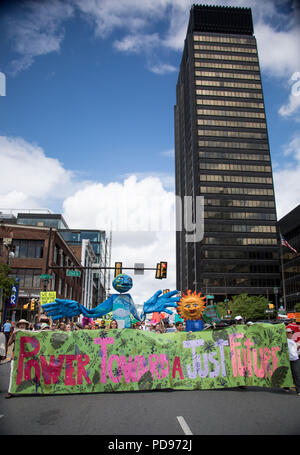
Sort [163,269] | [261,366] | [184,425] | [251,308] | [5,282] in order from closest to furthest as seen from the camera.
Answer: [184,425] < [261,366] < [163,269] < [5,282] < [251,308]

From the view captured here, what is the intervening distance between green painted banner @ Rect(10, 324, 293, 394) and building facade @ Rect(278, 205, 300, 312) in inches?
2226

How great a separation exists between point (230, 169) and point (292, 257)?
3707 centimetres

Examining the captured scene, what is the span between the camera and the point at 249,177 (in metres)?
95.1

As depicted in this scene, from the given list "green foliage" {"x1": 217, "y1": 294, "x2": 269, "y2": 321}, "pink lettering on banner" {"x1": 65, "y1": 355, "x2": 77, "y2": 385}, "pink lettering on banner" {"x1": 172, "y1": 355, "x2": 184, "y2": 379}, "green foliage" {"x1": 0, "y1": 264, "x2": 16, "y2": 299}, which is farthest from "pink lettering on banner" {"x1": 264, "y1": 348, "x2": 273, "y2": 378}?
"green foliage" {"x1": 217, "y1": 294, "x2": 269, "y2": 321}

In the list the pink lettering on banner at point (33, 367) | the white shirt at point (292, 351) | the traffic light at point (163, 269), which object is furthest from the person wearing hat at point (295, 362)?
the traffic light at point (163, 269)

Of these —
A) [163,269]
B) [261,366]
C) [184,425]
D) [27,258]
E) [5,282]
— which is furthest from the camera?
[27,258]

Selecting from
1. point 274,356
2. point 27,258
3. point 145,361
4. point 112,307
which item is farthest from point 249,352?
point 27,258

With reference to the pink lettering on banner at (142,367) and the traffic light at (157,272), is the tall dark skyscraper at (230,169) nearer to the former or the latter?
the traffic light at (157,272)

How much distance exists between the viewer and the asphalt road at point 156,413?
5.27m

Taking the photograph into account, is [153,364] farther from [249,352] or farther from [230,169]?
[230,169]

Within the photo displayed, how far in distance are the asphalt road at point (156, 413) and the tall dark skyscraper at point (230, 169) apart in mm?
81047

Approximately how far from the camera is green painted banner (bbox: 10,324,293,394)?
815 centimetres

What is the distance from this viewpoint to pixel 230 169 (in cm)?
9531
